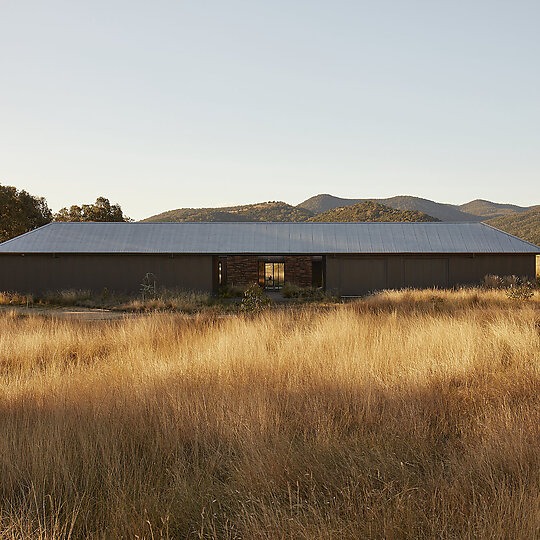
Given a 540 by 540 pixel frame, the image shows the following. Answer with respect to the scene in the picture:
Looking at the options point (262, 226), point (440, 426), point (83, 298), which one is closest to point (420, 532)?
point (440, 426)

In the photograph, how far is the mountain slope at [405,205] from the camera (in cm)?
10162

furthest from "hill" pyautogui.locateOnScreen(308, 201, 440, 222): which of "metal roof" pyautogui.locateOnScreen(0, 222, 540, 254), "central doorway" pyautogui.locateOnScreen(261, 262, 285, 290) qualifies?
"metal roof" pyautogui.locateOnScreen(0, 222, 540, 254)

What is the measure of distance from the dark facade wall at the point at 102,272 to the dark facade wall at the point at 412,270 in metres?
6.99

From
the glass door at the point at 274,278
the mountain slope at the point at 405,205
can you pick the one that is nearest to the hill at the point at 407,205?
the mountain slope at the point at 405,205

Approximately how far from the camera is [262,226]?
88.0 ft

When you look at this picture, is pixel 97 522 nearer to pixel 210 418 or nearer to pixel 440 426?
pixel 210 418

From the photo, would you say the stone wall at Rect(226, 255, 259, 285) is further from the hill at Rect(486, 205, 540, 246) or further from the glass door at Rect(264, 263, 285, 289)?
the hill at Rect(486, 205, 540, 246)

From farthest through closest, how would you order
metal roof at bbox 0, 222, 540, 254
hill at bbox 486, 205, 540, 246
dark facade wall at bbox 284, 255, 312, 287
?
1. hill at bbox 486, 205, 540, 246
2. dark facade wall at bbox 284, 255, 312, 287
3. metal roof at bbox 0, 222, 540, 254

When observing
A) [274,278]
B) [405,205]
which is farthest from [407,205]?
[274,278]

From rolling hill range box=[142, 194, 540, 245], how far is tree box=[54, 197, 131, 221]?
32.2 m

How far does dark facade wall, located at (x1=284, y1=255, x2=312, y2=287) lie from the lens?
30.5 metres

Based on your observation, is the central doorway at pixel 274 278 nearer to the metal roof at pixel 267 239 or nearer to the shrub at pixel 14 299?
→ the metal roof at pixel 267 239

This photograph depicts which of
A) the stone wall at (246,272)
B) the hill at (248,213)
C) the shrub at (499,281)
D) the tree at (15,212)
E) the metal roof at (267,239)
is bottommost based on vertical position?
the shrub at (499,281)

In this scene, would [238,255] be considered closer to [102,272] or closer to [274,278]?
[102,272]
